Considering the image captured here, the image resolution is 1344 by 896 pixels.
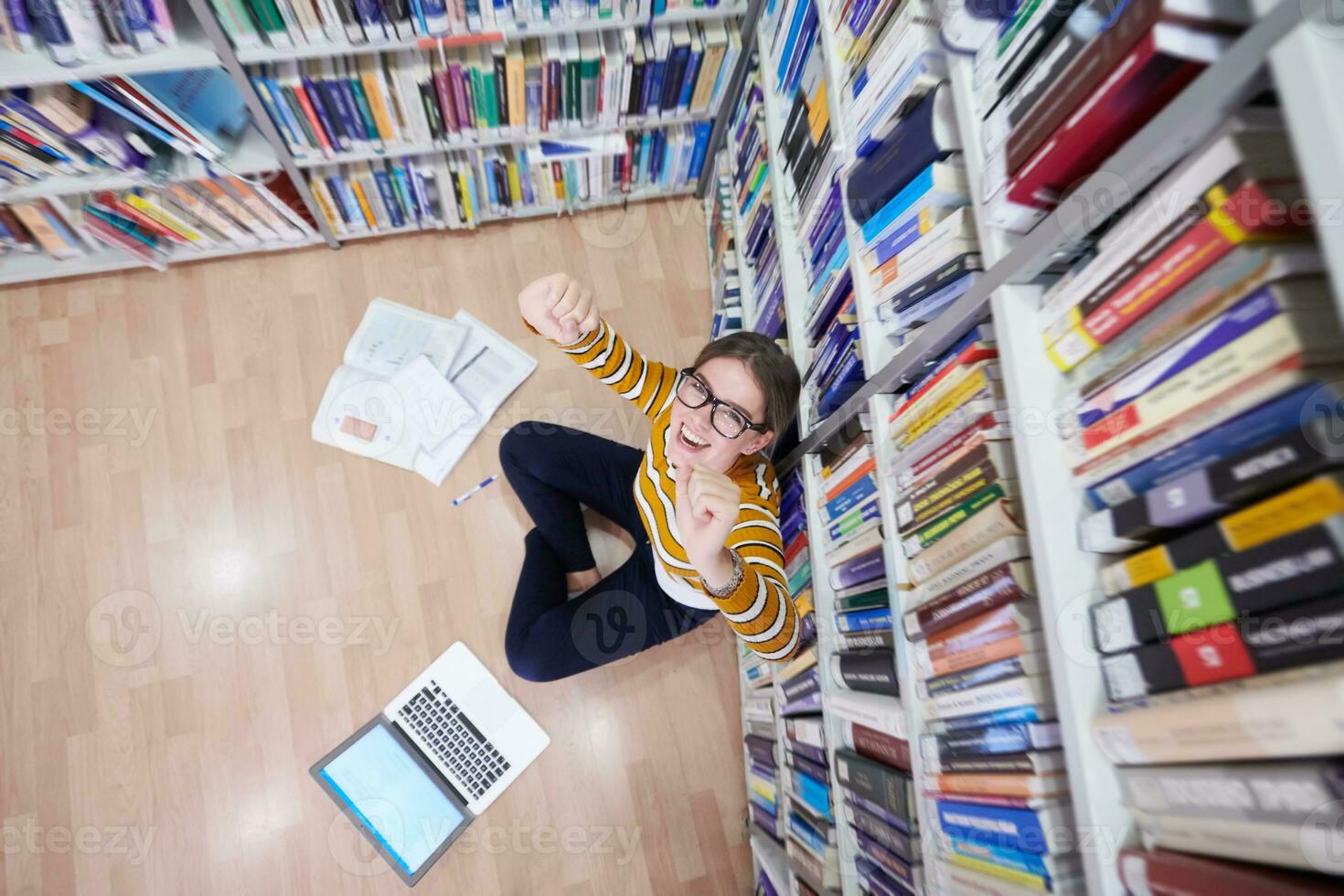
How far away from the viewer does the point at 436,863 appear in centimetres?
169

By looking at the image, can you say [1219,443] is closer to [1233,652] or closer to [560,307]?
[1233,652]

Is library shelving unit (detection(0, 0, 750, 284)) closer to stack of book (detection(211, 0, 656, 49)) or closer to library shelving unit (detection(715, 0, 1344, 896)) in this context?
stack of book (detection(211, 0, 656, 49))

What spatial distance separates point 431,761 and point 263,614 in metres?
0.62

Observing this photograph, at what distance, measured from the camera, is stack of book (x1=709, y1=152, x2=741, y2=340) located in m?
1.89

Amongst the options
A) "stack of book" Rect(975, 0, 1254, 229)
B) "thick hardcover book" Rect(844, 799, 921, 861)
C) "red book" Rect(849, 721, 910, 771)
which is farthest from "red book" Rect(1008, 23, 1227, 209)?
"thick hardcover book" Rect(844, 799, 921, 861)

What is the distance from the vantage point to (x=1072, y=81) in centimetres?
64

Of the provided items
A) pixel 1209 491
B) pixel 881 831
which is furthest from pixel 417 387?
pixel 1209 491

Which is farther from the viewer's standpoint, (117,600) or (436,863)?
(117,600)

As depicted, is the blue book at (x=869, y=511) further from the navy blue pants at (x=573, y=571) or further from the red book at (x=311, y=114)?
the red book at (x=311, y=114)

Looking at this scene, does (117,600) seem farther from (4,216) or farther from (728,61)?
(728,61)

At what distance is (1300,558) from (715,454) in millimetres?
794

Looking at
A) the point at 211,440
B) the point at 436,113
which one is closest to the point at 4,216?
the point at 211,440

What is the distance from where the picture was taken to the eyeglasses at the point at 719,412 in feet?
3.79

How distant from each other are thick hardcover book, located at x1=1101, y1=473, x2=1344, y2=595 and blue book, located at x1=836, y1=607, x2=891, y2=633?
15.8 inches
